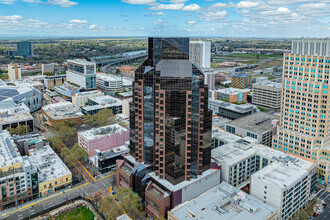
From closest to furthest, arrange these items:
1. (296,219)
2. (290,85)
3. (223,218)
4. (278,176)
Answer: (223,218) < (296,219) < (278,176) < (290,85)

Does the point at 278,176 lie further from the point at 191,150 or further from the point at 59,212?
the point at 59,212

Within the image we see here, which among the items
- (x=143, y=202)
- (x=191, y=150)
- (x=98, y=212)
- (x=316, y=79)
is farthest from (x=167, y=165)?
(x=316, y=79)

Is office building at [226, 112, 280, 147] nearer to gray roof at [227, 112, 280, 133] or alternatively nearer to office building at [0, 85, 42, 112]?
gray roof at [227, 112, 280, 133]

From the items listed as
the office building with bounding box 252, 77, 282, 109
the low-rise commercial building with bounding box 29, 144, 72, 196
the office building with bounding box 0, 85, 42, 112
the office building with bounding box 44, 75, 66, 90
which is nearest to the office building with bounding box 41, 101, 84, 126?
the office building with bounding box 0, 85, 42, 112

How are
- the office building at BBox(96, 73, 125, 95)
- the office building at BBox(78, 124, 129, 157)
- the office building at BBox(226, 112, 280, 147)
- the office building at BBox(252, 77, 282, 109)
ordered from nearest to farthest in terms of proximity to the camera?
the office building at BBox(78, 124, 129, 157) < the office building at BBox(226, 112, 280, 147) < the office building at BBox(252, 77, 282, 109) < the office building at BBox(96, 73, 125, 95)

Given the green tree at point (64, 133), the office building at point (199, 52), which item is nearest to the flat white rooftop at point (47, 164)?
the green tree at point (64, 133)

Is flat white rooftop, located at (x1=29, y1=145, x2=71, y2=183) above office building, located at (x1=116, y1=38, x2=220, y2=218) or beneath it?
beneath

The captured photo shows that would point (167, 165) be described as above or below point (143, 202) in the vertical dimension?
above
